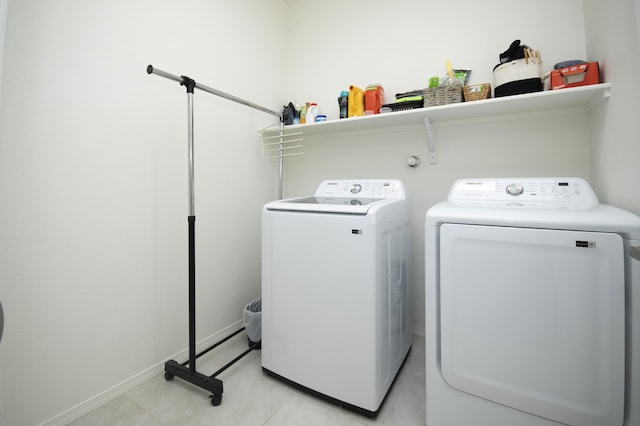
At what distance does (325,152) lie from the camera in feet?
8.21

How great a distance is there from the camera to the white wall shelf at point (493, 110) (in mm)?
1443

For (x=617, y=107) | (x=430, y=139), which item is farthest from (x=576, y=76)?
(x=430, y=139)

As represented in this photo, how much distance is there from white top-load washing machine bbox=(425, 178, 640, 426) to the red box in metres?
0.58

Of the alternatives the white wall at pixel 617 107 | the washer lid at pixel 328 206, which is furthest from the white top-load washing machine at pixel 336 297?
the white wall at pixel 617 107

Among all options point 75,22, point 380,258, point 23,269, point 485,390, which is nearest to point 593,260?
point 485,390

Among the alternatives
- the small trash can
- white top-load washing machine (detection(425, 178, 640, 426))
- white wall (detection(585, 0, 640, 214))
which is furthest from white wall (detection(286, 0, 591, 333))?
the small trash can

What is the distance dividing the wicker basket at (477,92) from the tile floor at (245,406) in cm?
167

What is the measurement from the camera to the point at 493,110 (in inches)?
68.2

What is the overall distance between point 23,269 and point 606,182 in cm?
267

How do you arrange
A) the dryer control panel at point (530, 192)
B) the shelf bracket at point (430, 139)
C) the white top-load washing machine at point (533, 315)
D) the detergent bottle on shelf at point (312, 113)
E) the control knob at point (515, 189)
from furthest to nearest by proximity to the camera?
the detergent bottle on shelf at point (312, 113)
the shelf bracket at point (430, 139)
the control knob at point (515, 189)
the dryer control panel at point (530, 192)
the white top-load washing machine at point (533, 315)

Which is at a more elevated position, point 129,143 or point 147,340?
point 129,143

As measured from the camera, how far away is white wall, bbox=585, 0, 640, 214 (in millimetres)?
1089

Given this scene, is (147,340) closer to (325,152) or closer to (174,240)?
(174,240)

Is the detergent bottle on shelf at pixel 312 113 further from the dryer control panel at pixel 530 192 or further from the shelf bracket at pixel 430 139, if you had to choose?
the dryer control panel at pixel 530 192
